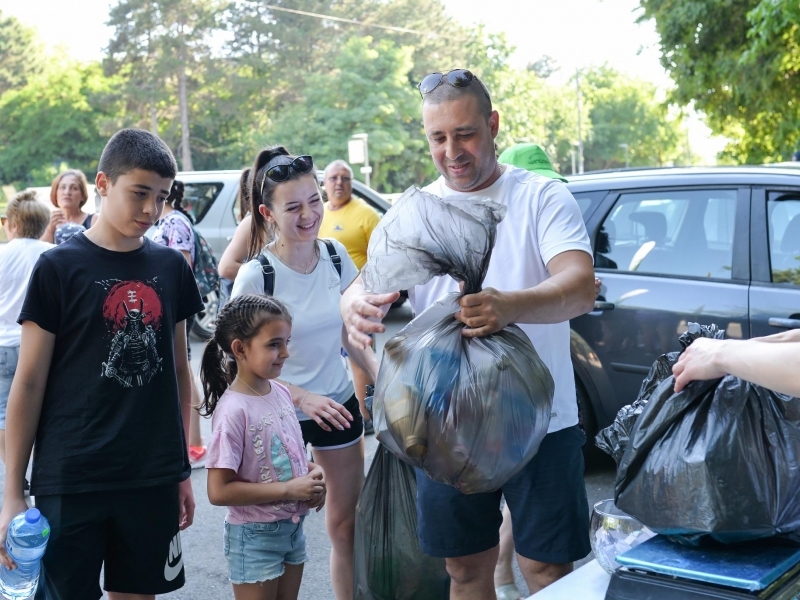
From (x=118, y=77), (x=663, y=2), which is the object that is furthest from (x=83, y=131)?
(x=663, y=2)

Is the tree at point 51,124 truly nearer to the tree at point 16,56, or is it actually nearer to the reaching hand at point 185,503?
the tree at point 16,56

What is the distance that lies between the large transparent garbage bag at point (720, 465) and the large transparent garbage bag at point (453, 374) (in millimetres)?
296

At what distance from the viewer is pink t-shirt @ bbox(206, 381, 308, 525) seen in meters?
2.73

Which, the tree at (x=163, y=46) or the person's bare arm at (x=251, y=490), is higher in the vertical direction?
the tree at (x=163, y=46)

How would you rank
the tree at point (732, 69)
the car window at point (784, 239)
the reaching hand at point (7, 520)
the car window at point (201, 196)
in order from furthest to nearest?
the tree at point (732, 69) < the car window at point (201, 196) < the car window at point (784, 239) < the reaching hand at point (7, 520)

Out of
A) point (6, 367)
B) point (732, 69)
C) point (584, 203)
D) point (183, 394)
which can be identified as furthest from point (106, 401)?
point (732, 69)

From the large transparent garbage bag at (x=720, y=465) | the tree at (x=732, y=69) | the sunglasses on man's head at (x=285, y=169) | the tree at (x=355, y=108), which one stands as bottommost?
the large transparent garbage bag at (x=720, y=465)

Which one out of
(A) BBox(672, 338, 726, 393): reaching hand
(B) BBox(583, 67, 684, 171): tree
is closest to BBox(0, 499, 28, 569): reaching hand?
(A) BBox(672, 338, 726, 393): reaching hand

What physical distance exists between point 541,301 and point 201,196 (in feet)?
30.8

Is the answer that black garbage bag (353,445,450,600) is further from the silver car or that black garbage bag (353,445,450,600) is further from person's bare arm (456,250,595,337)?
the silver car

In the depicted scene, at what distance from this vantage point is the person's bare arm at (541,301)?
195cm

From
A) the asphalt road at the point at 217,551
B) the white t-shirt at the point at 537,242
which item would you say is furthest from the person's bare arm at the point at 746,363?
the asphalt road at the point at 217,551

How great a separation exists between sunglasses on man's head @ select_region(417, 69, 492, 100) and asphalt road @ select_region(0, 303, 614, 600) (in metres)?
2.35

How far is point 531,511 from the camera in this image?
2461mm
